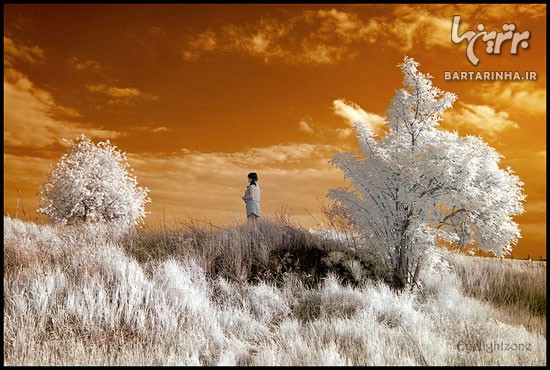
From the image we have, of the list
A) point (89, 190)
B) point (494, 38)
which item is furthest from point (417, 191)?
point (89, 190)

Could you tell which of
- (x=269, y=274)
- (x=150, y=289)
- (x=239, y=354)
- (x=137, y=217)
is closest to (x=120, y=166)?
(x=137, y=217)

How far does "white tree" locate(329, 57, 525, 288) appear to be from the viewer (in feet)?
33.1

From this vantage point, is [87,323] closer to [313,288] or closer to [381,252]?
[313,288]

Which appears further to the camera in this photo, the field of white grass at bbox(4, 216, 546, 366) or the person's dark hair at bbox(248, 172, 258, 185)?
the person's dark hair at bbox(248, 172, 258, 185)

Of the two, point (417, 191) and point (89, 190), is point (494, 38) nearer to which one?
point (417, 191)

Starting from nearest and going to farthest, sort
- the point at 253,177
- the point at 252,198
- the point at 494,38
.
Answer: the point at 494,38 < the point at 252,198 < the point at 253,177

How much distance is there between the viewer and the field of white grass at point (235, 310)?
6059 mm

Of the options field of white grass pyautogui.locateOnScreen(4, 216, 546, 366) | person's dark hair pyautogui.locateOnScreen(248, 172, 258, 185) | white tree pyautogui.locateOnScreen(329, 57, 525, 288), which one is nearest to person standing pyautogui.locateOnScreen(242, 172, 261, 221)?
person's dark hair pyautogui.locateOnScreen(248, 172, 258, 185)

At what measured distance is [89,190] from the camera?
22422 millimetres

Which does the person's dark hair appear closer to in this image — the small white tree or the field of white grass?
the field of white grass

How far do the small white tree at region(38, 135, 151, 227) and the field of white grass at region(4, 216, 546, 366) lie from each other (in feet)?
31.6

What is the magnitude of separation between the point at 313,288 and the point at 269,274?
1117mm

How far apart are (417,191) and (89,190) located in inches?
671

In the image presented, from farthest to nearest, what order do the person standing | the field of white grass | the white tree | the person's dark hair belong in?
the person's dark hair → the person standing → the white tree → the field of white grass
